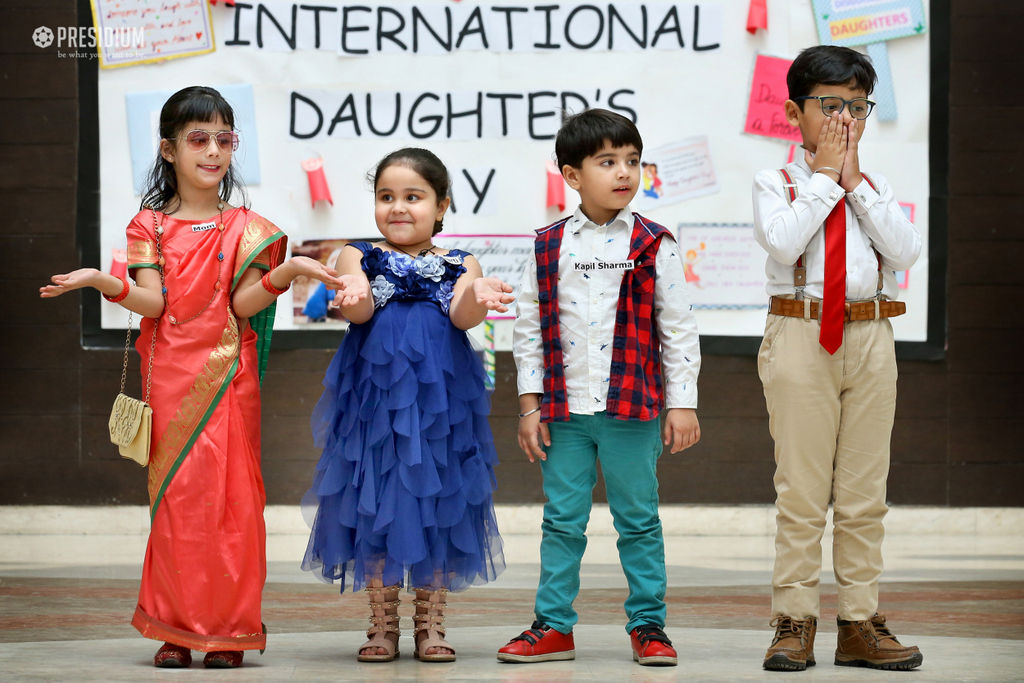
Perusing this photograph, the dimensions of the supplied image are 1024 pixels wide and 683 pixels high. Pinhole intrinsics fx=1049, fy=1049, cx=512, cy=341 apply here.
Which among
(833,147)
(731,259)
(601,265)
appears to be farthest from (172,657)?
(731,259)

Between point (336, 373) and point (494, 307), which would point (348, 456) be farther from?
point (494, 307)

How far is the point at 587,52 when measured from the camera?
4555 millimetres

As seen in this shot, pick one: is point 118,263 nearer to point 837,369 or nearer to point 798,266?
point 798,266

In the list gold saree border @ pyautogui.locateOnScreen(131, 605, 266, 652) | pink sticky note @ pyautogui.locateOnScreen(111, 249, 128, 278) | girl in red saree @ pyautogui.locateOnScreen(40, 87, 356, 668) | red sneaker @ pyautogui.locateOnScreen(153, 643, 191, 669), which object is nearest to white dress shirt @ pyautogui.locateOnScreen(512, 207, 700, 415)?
girl in red saree @ pyautogui.locateOnScreen(40, 87, 356, 668)

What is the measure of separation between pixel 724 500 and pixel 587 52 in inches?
80.6

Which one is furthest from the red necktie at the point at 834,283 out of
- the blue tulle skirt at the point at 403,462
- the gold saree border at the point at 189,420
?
the gold saree border at the point at 189,420

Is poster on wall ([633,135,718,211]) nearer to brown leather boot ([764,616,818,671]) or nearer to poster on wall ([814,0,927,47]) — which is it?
poster on wall ([814,0,927,47])

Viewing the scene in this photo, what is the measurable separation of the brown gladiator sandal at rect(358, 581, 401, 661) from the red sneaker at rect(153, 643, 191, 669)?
39cm

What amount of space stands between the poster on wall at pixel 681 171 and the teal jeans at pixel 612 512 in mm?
2252

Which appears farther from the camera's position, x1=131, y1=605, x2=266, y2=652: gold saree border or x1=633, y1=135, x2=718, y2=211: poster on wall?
x1=633, y1=135, x2=718, y2=211: poster on wall

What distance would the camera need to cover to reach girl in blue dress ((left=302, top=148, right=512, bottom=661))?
237cm

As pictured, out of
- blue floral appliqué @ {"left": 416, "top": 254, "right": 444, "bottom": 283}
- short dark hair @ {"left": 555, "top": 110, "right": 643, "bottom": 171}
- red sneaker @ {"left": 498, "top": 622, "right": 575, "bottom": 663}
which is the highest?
short dark hair @ {"left": 555, "top": 110, "right": 643, "bottom": 171}

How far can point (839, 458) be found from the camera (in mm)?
2391

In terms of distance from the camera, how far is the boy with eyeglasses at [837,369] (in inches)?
92.3
